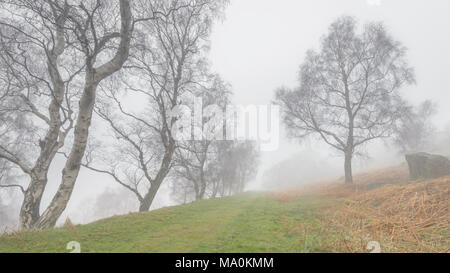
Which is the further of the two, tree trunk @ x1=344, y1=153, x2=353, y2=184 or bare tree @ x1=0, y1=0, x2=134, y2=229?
tree trunk @ x1=344, y1=153, x2=353, y2=184

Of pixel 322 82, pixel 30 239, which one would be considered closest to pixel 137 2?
pixel 30 239

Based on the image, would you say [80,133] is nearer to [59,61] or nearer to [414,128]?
[59,61]

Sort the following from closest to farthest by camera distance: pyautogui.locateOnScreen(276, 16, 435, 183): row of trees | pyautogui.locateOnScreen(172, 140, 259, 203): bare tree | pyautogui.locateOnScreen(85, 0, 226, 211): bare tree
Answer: pyautogui.locateOnScreen(85, 0, 226, 211): bare tree < pyautogui.locateOnScreen(276, 16, 435, 183): row of trees < pyautogui.locateOnScreen(172, 140, 259, 203): bare tree

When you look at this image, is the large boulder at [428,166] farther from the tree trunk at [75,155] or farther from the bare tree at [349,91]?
the tree trunk at [75,155]

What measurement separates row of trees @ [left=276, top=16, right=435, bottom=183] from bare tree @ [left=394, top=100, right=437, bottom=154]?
0.32 feet

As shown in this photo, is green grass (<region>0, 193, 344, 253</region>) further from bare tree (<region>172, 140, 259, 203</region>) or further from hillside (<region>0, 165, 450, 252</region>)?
bare tree (<region>172, 140, 259, 203</region>)

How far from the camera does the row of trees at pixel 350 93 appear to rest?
13258mm

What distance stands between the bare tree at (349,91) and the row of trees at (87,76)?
698 cm

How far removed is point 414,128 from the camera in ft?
97.1

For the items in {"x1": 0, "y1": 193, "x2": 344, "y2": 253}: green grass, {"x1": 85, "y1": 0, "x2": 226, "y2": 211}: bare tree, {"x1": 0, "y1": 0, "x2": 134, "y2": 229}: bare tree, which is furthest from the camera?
{"x1": 85, "y1": 0, "x2": 226, "y2": 211}: bare tree

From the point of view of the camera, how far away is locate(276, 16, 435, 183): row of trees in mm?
13258

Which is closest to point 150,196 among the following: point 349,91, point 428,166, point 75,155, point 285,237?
point 75,155

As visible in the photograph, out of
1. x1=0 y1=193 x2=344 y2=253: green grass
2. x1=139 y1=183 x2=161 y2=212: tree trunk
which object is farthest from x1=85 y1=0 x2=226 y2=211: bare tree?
x1=0 y1=193 x2=344 y2=253: green grass
